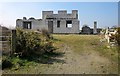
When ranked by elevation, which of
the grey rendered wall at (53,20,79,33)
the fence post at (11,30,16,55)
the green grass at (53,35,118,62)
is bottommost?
the green grass at (53,35,118,62)

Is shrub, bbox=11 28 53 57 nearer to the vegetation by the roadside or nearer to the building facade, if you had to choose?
the vegetation by the roadside

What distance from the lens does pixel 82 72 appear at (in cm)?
1010

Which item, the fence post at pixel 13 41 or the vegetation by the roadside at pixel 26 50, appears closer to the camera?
the vegetation by the roadside at pixel 26 50

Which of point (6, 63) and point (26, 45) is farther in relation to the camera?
point (26, 45)

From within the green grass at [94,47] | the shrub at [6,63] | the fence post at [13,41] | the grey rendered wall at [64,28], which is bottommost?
the shrub at [6,63]

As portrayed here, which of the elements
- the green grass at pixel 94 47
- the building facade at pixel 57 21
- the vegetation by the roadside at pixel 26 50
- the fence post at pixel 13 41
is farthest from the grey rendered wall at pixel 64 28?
the fence post at pixel 13 41

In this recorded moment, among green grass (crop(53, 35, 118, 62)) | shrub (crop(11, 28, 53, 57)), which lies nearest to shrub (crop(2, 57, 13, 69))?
shrub (crop(11, 28, 53, 57))

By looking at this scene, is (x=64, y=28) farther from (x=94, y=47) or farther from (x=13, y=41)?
(x=13, y=41)

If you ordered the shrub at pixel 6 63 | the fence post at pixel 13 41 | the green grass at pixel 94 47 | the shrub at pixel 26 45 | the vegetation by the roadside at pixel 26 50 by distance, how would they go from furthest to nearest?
the green grass at pixel 94 47 → the shrub at pixel 26 45 → the fence post at pixel 13 41 → the vegetation by the roadside at pixel 26 50 → the shrub at pixel 6 63

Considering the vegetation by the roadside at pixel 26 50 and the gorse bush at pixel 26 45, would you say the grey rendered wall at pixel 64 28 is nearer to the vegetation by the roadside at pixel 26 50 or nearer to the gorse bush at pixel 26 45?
the vegetation by the roadside at pixel 26 50

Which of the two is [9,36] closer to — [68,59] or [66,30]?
[68,59]

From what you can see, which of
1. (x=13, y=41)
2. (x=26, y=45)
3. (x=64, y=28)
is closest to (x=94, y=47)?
(x=26, y=45)

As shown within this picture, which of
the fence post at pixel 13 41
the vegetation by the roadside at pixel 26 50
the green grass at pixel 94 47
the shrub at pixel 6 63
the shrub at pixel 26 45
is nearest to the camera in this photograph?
the shrub at pixel 6 63

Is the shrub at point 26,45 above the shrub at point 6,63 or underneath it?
above
